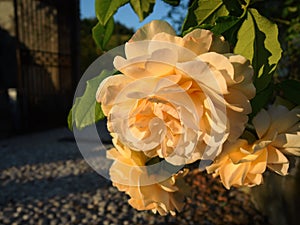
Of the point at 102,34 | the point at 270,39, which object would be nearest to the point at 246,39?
the point at 270,39

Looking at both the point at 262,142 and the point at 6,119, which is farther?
the point at 6,119

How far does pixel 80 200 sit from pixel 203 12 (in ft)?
7.40

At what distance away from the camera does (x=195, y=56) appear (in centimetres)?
25

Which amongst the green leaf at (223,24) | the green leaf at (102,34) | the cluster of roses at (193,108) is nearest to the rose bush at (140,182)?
the cluster of roses at (193,108)

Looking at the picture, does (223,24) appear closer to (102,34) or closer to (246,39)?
(246,39)

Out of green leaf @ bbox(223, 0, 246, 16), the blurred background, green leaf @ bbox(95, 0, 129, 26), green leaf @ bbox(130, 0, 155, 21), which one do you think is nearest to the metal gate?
the blurred background

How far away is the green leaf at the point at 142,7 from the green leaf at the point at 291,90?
11.9 inches

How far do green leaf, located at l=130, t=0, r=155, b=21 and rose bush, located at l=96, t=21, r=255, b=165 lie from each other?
0.99 ft

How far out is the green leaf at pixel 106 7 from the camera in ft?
1.33

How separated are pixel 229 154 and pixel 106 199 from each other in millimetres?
2261

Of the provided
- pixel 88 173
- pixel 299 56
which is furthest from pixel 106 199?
pixel 299 56

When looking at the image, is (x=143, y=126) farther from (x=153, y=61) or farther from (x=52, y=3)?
(x=52, y=3)

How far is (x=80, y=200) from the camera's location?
2.39 m

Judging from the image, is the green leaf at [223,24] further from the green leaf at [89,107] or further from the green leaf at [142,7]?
the green leaf at [142,7]
